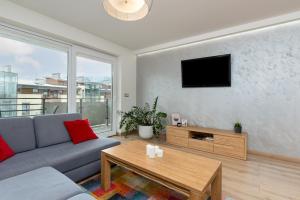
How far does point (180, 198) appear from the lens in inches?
65.4

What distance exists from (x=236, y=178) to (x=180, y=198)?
0.91m

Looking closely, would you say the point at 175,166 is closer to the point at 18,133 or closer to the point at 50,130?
the point at 50,130

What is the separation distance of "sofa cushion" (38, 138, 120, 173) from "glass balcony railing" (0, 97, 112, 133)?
3.81 ft

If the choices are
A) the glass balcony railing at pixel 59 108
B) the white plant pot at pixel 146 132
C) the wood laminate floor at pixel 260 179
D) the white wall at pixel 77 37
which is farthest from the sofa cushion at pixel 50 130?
the wood laminate floor at pixel 260 179

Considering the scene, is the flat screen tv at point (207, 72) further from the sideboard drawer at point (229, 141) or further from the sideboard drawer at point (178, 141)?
the sideboard drawer at point (178, 141)

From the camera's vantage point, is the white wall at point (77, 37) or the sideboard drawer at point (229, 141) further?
the sideboard drawer at point (229, 141)

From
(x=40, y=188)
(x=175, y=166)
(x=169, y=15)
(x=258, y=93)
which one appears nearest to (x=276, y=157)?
(x=258, y=93)

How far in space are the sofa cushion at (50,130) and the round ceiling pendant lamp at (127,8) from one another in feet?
5.87

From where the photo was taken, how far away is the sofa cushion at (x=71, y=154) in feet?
5.72

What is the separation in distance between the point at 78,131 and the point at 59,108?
3.73 ft

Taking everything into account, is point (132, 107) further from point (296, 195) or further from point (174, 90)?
point (296, 195)

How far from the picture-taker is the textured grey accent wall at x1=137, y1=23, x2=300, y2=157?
8.51ft

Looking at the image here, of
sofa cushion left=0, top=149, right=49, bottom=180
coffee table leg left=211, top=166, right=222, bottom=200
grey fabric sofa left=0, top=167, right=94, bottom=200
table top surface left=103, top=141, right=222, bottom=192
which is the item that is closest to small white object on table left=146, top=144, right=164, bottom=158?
table top surface left=103, top=141, right=222, bottom=192

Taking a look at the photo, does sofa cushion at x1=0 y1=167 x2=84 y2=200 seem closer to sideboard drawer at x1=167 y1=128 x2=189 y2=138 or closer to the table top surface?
the table top surface
